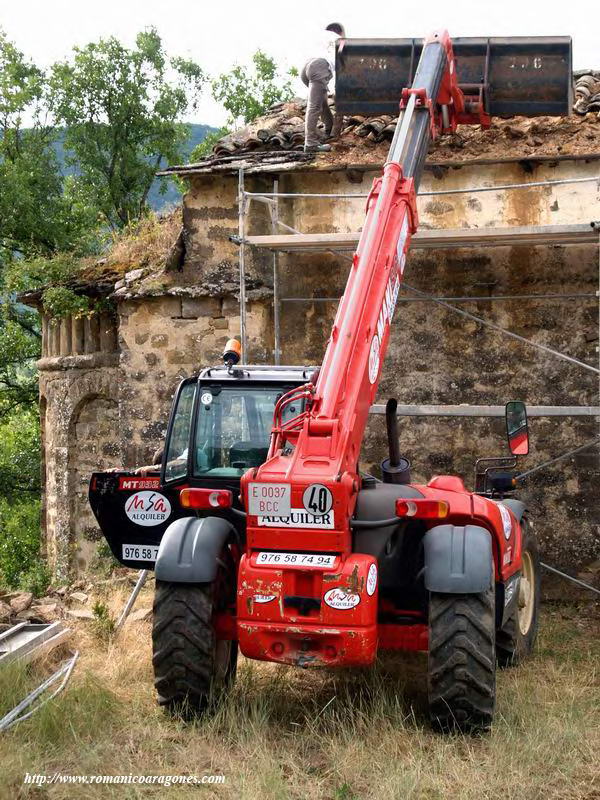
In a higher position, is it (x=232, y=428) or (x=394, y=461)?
(x=232, y=428)

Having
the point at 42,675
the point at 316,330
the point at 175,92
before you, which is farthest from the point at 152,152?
the point at 42,675

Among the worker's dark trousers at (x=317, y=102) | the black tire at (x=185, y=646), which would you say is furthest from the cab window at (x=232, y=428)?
the worker's dark trousers at (x=317, y=102)

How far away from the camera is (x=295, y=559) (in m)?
5.63

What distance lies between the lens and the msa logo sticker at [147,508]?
7.94m

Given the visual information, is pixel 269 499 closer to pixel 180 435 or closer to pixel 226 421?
pixel 226 421

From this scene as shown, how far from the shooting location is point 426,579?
577 cm

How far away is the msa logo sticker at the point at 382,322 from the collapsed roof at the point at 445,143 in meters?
4.08

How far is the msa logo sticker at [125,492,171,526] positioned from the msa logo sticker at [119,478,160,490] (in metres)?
0.06

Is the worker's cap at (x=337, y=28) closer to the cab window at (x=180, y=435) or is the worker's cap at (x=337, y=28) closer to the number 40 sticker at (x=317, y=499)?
the cab window at (x=180, y=435)

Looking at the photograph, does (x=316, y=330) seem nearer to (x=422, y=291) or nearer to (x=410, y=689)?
(x=422, y=291)

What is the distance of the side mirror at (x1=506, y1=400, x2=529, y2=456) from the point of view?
6.97m

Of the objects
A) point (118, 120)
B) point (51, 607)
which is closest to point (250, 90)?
point (118, 120)

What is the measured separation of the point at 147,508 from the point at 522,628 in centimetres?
313

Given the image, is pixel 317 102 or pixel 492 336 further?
pixel 317 102
